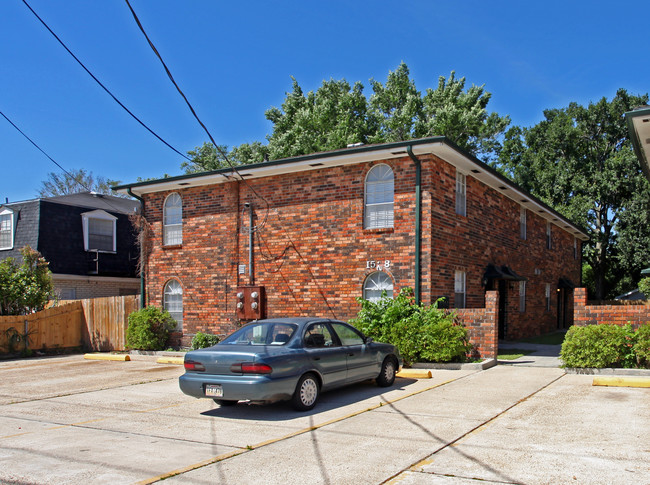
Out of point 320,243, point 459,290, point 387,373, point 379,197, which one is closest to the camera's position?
point 387,373

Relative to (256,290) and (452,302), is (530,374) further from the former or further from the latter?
(256,290)

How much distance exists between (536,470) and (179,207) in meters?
15.4

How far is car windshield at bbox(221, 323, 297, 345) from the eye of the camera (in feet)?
29.5

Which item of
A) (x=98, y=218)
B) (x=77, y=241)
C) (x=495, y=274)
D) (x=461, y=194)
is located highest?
(x=98, y=218)

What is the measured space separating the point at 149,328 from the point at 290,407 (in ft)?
33.1

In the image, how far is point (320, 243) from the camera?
52.4ft

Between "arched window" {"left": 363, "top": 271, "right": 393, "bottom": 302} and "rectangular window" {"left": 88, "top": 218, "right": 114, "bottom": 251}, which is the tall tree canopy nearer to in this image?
"rectangular window" {"left": 88, "top": 218, "right": 114, "bottom": 251}

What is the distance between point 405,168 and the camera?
14.9 meters

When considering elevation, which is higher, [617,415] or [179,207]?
[179,207]

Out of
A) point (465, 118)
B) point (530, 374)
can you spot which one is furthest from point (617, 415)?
point (465, 118)

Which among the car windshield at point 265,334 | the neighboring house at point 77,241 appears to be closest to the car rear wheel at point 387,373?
the car windshield at point 265,334

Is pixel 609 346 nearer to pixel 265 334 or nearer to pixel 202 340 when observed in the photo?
pixel 265 334

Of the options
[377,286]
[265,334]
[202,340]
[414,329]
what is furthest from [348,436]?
[202,340]

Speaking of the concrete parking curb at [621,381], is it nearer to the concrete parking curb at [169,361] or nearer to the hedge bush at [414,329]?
the hedge bush at [414,329]
